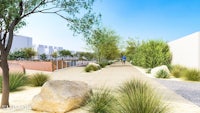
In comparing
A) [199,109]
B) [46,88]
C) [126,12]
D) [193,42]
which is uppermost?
[126,12]

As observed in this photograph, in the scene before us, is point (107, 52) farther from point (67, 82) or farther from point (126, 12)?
point (67, 82)

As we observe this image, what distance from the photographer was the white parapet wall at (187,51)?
53.6 ft

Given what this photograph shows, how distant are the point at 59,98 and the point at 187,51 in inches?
546

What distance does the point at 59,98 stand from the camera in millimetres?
6867

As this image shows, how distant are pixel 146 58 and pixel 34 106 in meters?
19.2

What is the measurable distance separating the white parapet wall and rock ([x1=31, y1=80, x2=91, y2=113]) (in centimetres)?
1087

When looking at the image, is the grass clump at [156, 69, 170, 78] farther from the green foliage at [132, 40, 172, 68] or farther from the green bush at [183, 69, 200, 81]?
the green foliage at [132, 40, 172, 68]

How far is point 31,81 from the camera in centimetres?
1165

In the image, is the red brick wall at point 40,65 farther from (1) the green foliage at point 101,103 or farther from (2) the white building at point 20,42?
(2) the white building at point 20,42

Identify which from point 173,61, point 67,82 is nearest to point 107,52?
point 173,61

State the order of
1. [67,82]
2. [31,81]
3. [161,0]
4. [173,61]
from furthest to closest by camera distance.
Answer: [173,61] → [161,0] → [31,81] → [67,82]

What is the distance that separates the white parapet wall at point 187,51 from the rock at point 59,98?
10.9 meters

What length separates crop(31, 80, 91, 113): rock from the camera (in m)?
6.83

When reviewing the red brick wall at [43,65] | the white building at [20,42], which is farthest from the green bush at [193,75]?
the white building at [20,42]
